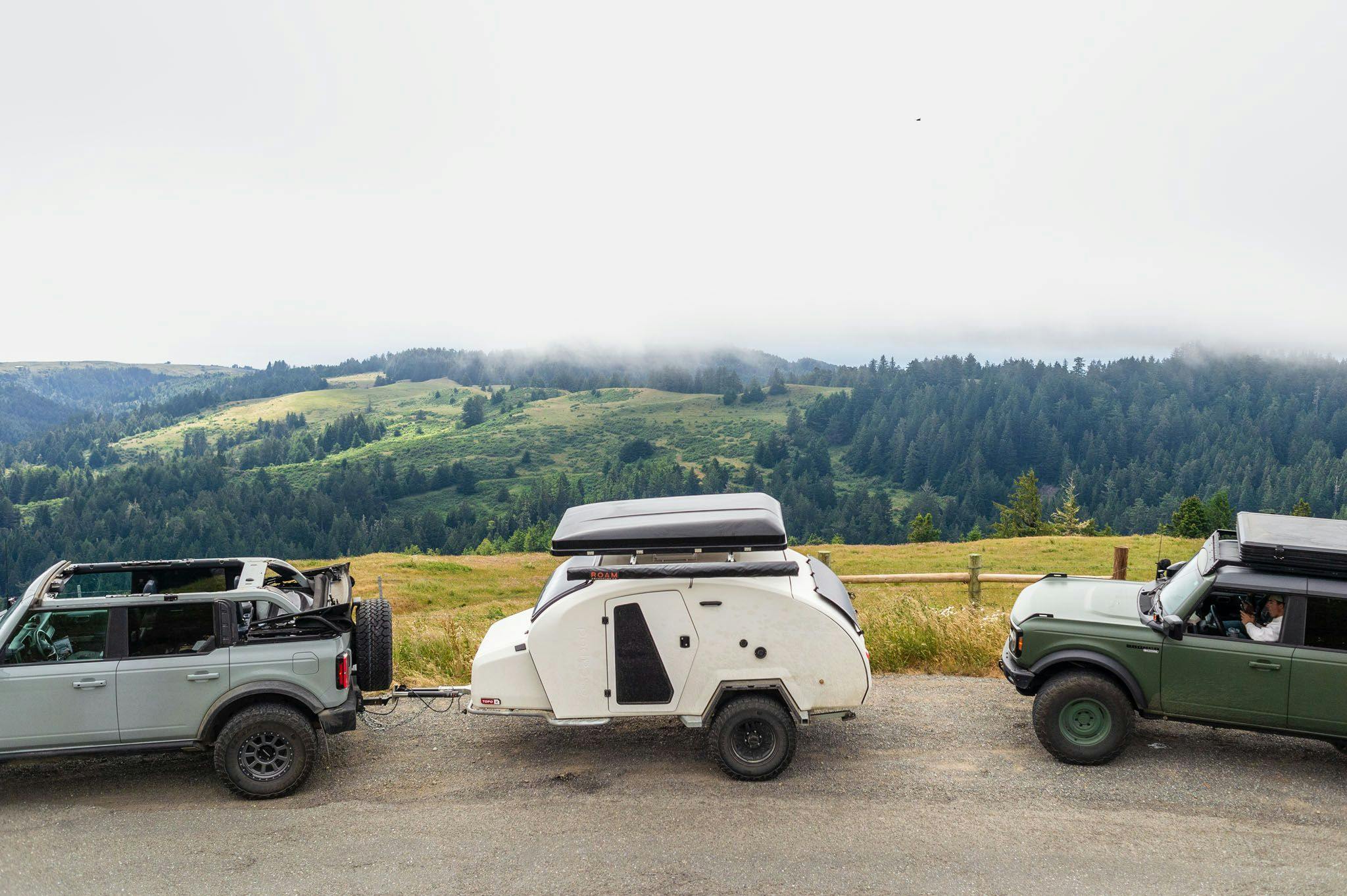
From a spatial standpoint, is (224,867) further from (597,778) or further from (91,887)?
(597,778)

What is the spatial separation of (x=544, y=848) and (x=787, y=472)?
172349mm

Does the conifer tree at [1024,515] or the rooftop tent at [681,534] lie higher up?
the rooftop tent at [681,534]

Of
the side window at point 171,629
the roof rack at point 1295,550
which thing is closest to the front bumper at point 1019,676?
the roof rack at point 1295,550

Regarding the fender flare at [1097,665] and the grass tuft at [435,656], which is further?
the grass tuft at [435,656]

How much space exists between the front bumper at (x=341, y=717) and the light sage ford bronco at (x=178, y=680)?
1cm

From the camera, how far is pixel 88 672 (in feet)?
26.0

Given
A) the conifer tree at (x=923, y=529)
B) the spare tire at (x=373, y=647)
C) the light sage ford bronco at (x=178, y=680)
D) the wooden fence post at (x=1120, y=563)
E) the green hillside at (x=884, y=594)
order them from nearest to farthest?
1. the light sage ford bronco at (x=178, y=680)
2. the spare tire at (x=373, y=647)
3. the green hillside at (x=884, y=594)
4. the wooden fence post at (x=1120, y=563)
5. the conifer tree at (x=923, y=529)

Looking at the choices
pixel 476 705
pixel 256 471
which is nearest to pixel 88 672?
pixel 476 705

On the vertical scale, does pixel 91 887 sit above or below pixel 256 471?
above

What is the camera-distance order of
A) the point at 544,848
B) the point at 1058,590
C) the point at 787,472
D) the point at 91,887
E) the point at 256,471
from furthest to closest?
the point at 256,471 < the point at 787,472 < the point at 1058,590 < the point at 544,848 < the point at 91,887

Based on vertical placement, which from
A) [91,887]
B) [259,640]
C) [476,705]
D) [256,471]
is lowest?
[256,471]

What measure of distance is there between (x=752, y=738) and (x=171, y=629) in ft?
18.6

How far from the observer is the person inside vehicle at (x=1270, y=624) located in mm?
8227

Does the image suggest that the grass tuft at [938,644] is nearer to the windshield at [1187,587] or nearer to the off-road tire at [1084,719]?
the windshield at [1187,587]
